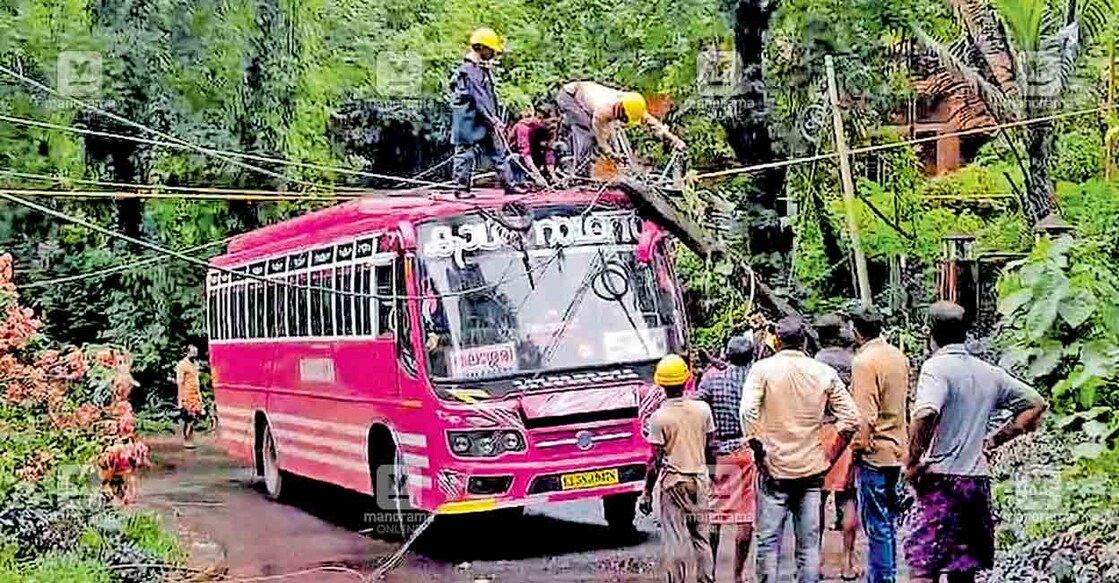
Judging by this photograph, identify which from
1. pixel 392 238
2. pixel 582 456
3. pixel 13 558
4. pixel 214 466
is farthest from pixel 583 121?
pixel 214 466

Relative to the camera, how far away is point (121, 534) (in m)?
11.0

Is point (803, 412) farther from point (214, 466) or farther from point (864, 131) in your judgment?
point (214, 466)

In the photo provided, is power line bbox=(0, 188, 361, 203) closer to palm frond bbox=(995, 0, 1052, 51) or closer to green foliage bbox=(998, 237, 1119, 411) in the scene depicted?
green foliage bbox=(998, 237, 1119, 411)

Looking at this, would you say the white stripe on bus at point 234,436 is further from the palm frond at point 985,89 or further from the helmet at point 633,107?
the palm frond at point 985,89

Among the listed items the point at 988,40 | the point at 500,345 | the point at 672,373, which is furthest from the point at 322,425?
the point at 988,40

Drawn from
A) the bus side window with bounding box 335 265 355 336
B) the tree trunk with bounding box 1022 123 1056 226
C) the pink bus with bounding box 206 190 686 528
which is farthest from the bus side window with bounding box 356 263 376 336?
the tree trunk with bounding box 1022 123 1056 226

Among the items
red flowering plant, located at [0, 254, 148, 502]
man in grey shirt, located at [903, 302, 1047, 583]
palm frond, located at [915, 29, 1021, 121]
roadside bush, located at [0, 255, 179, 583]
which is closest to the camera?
man in grey shirt, located at [903, 302, 1047, 583]

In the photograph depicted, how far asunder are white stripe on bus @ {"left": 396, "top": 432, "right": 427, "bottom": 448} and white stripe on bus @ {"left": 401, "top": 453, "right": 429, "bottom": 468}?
0.24ft

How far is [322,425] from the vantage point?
13.4 m

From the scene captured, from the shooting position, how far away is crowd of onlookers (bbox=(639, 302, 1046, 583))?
7.10 meters

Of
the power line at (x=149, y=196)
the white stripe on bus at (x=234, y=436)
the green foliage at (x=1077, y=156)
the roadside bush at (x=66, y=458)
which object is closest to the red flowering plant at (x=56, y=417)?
the roadside bush at (x=66, y=458)

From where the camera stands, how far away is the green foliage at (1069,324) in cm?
1025

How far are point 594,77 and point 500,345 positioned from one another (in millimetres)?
9014

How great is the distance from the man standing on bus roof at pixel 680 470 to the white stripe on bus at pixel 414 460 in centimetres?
273
